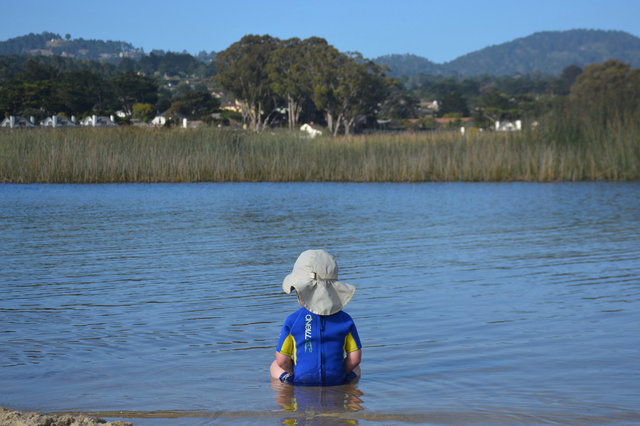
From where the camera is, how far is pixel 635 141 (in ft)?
82.3

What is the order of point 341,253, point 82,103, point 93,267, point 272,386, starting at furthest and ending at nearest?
point 82,103
point 341,253
point 93,267
point 272,386

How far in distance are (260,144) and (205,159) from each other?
91.1 inches

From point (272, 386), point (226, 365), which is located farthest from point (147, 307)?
point (272, 386)

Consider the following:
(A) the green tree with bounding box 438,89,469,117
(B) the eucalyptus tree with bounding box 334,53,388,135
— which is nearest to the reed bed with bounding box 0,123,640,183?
(B) the eucalyptus tree with bounding box 334,53,388,135

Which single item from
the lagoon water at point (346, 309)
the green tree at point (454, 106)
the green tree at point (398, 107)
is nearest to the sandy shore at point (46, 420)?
the lagoon water at point (346, 309)

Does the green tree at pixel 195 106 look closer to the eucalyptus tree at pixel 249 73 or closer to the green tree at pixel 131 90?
the eucalyptus tree at pixel 249 73

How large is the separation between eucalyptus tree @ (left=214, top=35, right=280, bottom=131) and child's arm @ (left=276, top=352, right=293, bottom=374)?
254 ft

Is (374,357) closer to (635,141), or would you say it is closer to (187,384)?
(187,384)

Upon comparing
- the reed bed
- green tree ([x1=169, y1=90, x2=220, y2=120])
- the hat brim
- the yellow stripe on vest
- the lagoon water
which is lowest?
the lagoon water

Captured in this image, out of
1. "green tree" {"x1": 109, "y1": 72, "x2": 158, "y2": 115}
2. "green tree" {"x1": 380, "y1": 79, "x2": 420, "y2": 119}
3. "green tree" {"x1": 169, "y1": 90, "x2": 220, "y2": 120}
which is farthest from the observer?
"green tree" {"x1": 380, "y1": 79, "x2": 420, "y2": 119}

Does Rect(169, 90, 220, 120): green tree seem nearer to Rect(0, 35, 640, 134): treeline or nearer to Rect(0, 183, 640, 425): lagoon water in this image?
Rect(0, 35, 640, 134): treeline

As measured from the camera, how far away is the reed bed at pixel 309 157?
25.2 meters

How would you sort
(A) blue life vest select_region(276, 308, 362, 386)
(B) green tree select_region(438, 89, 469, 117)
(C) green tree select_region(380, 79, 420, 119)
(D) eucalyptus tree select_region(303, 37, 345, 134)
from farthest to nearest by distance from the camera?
1. (B) green tree select_region(438, 89, 469, 117)
2. (C) green tree select_region(380, 79, 420, 119)
3. (D) eucalyptus tree select_region(303, 37, 345, 134)
4. (A) blue life vest select_region(276, 308, 362, 386)

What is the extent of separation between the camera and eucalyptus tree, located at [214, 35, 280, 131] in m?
83.8
